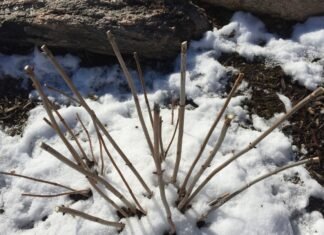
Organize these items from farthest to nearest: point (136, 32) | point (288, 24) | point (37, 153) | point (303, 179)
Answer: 1. point (288, 24)
2. point (136, 32)
3. point (37, 153)
4. point (303, 179)

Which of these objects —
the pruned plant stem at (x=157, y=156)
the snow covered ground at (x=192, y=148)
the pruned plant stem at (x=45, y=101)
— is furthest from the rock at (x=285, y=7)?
the pruned plant stem at (x=45, y=101)

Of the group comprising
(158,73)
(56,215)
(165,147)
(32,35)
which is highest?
(32,35)

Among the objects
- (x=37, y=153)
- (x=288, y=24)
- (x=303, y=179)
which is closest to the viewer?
(x=303, y=179)

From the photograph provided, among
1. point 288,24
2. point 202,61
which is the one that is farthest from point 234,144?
point 288,24

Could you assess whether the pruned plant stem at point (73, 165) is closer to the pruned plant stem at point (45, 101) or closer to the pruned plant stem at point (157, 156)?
the pruned plant stem at point (45, 101)

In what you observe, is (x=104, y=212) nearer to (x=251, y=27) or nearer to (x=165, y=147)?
(x=165, y=147)

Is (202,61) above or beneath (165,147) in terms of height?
above

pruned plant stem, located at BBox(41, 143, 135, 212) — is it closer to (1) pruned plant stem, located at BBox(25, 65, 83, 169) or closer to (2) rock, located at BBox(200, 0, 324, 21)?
(1) pruned plant stem, located at BBox(25, 65, 83, 169)
